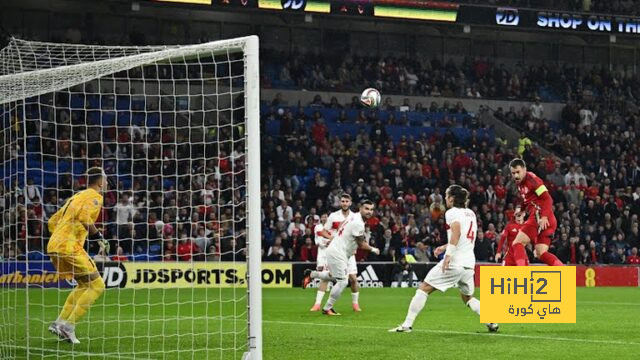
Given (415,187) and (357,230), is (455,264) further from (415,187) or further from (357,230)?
(415,187)

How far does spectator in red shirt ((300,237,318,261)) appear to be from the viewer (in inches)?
1245

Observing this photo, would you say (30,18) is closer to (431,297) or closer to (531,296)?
(431,297)

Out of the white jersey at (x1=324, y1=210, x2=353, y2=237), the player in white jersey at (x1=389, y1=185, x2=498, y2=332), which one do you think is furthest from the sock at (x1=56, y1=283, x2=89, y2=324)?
the white jersey at (x1=324, y1=210, x2=353, y2=237)

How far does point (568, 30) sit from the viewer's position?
132ft

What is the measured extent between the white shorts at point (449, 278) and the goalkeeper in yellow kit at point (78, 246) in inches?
178

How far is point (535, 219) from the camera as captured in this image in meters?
16.5

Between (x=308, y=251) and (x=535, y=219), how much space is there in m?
15.7

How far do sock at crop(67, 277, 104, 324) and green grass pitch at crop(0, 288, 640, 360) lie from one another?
189 mm

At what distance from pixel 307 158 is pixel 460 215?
22104mm

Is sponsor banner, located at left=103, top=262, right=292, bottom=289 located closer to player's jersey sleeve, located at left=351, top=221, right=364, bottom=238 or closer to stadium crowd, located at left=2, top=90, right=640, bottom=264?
stadium crowd, located at left=2, top=90, right=640, bottom=264

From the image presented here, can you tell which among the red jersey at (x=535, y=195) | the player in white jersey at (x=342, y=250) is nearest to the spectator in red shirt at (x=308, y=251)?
the player in white jersey at (x=342, y=250)

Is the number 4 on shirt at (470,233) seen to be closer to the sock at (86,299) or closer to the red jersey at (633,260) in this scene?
the sock at (86,299)

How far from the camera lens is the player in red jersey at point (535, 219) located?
1620cm

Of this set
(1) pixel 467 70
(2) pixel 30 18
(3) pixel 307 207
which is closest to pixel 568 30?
(1) pixel 467 70
